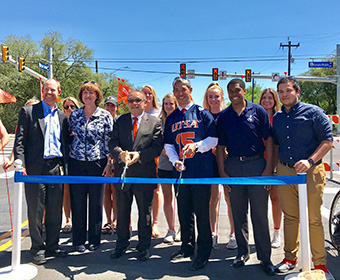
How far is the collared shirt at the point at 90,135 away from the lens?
13.4ft

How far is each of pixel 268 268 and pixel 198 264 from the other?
0.80m

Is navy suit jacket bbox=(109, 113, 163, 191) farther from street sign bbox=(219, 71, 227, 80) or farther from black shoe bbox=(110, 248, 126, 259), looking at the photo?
street sign bbox=(219, 71, 227, 80)

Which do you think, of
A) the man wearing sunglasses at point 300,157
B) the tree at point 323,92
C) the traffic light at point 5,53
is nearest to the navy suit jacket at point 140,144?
the man wearing sunglasses at point 300,157

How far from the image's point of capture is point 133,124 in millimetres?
3971

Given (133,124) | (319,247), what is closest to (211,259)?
(319,247)

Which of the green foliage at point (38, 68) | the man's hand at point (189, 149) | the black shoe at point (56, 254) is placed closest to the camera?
the man's hand at point (189, 149)

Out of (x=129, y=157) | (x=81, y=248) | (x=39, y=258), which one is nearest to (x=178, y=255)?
(x=81, y=248)

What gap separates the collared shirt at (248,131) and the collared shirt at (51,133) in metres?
2.24

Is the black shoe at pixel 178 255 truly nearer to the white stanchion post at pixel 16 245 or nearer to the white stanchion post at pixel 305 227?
the white stanchion post at pixel 305 227

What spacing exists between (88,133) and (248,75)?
854 inches

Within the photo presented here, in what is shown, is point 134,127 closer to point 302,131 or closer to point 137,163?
point 137,163

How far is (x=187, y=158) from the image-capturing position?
12.2 feet

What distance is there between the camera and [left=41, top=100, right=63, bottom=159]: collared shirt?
3883 millimetres

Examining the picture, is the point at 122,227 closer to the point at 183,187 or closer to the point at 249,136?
the point at 183,187
